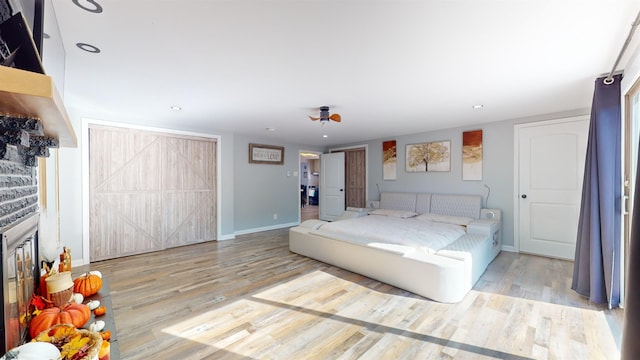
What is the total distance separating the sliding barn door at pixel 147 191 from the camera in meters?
3.76

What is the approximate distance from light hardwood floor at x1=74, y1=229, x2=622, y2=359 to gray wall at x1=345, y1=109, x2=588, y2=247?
1.16 metres

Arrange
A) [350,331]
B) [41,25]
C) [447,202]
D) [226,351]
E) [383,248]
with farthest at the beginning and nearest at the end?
1. [447,202]
2. [383,248]
3. [350,331]
4. [226,351]
5. [41,25]

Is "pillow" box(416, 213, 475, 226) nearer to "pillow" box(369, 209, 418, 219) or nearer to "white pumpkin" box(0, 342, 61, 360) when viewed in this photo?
"pillow" box(369, 209, 418, 219)

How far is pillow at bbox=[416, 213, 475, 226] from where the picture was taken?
12.9ft

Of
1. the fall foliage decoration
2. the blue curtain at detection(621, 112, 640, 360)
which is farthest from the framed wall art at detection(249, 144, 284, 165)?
the blue curtain at detection(621, 112, 640, 360)

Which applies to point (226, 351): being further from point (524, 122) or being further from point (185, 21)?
point (524, 122)

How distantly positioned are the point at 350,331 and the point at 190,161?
3969 millimetres

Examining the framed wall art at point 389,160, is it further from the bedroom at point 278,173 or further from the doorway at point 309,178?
the doorway at point 309,178

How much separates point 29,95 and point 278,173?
5.40 meters

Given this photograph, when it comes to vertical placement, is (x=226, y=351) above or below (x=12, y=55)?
below

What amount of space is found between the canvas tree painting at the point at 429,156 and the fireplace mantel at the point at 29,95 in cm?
505

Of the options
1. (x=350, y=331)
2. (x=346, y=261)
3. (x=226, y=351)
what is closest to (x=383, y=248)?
(x=346, y=261)

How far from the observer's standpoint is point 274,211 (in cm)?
603

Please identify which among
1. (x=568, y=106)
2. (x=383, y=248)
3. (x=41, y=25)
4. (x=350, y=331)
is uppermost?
(x=568, y=106)
